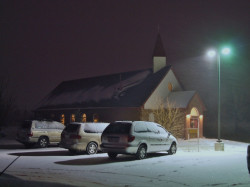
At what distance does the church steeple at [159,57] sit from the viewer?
44.2 metres

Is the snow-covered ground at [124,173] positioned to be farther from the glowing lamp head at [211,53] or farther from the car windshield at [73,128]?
the glowing lamp head at [211,53]

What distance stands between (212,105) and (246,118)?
676 cm

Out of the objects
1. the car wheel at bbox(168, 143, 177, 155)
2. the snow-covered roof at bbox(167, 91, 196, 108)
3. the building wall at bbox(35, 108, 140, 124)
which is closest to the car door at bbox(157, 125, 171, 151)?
the car wheel at bbox(168, 143, 177, 155)

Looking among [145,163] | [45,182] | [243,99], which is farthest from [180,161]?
[243,99]

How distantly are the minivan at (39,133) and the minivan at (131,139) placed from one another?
791cm

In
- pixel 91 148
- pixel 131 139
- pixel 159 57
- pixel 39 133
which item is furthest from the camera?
pixel 159 57

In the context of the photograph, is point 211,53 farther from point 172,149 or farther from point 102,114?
point 102,114

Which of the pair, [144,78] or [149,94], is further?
[144,78]

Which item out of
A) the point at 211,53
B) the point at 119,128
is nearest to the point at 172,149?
the point at 119,128

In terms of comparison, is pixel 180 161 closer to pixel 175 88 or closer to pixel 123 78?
pixel 175 88

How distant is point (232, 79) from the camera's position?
169 feet

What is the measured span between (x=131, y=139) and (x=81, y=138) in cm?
364

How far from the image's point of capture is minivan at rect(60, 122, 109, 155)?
18672 millimetres

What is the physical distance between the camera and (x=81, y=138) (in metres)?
18.8
